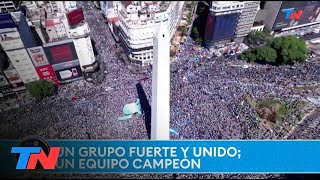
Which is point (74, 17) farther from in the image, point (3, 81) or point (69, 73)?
point (3, 81)

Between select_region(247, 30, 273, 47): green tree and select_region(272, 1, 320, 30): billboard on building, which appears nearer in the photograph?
select_region(272, 1, 320, 30): billboard on building

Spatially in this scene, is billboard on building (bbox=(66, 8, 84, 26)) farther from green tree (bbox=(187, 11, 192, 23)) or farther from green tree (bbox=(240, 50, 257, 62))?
green tree (bbox=(240, 50, 257, 62))

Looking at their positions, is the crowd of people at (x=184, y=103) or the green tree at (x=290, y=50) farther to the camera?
the green tree at (x=290, y=50)

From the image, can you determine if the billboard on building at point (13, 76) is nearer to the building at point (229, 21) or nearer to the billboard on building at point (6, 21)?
the billboard on building at point (6, 21)

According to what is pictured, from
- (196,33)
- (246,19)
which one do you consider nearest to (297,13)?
(246,19)

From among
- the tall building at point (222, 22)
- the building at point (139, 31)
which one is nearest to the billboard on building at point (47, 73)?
the building at point (139, 31)

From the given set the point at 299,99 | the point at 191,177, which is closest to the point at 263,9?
the point at 299,99

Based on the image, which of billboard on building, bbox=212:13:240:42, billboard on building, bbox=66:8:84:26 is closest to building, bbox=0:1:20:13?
billboard on building, bbox=66:8:84:26
